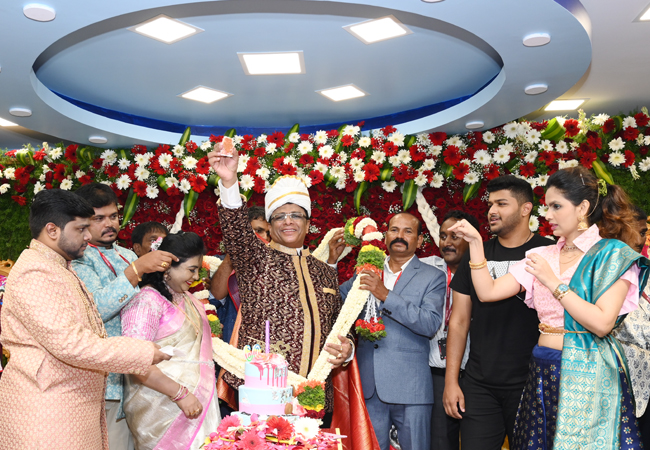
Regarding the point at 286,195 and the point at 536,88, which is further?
the point at 536,88

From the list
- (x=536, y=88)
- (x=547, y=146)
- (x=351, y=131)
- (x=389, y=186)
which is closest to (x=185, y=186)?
(x=351, y=131)

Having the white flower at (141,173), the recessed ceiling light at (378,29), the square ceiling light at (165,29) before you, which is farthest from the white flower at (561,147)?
the white flower at (141,173)

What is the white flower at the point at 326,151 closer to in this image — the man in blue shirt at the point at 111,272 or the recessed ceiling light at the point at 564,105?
the recessed ceiling light at the point at 564,105

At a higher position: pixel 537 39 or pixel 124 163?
pixel 537 39

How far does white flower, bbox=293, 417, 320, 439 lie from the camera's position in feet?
7.05

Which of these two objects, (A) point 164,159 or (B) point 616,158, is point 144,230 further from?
(B) point 616,158

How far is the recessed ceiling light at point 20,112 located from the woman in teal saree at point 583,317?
4.14m

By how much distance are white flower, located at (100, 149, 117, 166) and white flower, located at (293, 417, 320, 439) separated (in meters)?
4.68

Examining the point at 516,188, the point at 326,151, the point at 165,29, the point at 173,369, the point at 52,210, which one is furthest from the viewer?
the point at 326,151

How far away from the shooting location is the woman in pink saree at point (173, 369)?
278 centimetres

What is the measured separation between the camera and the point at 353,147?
18.5 ft

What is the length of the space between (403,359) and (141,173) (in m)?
3.75

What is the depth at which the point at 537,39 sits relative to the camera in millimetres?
3533

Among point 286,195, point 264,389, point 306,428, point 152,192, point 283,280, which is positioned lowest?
point 306,428
